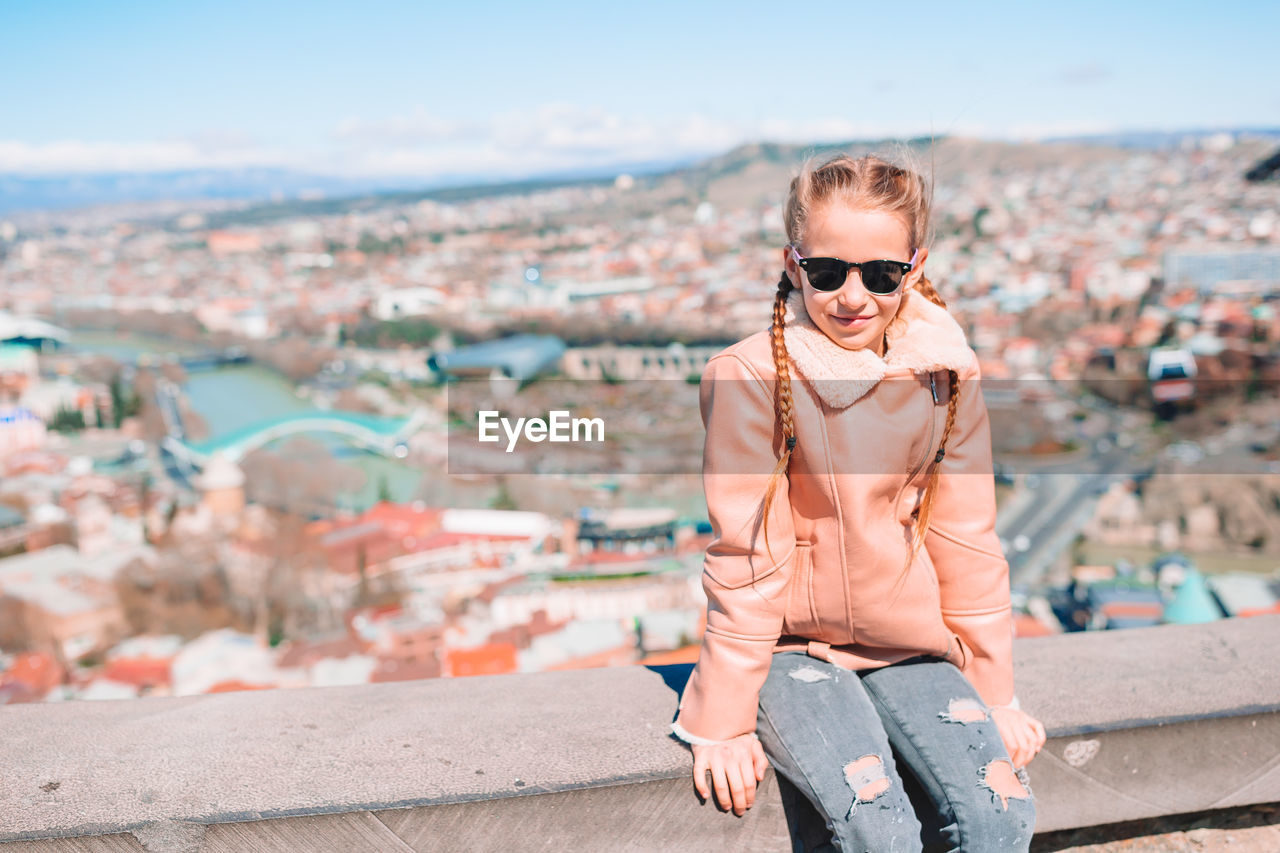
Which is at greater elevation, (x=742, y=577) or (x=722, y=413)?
(x=722, y=413)

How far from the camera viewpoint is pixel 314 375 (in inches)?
1060

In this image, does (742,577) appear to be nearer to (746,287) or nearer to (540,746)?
(540,746)

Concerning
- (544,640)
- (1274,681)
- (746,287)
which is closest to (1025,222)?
(746,287)

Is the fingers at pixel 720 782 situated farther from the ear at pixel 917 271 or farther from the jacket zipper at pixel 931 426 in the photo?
the ear at pixel 917 271

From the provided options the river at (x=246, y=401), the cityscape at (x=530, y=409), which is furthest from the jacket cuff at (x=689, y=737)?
the river at (x=246, y=401)

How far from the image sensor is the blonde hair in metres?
0.79

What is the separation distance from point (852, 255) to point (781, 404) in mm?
143

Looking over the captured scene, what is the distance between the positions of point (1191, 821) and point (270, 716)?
0.94 metres

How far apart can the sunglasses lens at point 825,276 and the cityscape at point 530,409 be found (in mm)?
116

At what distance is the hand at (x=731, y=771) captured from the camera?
2.57 feet

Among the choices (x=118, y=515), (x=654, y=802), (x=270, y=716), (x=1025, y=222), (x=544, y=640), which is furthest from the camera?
(x=1025, y=222)

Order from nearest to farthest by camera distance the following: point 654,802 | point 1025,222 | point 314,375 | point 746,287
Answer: point 654,802
point 746,287
point 314,375
point 1025,222

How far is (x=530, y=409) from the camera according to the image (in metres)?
17.7

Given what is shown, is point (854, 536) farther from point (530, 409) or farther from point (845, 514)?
point (530, 409)
